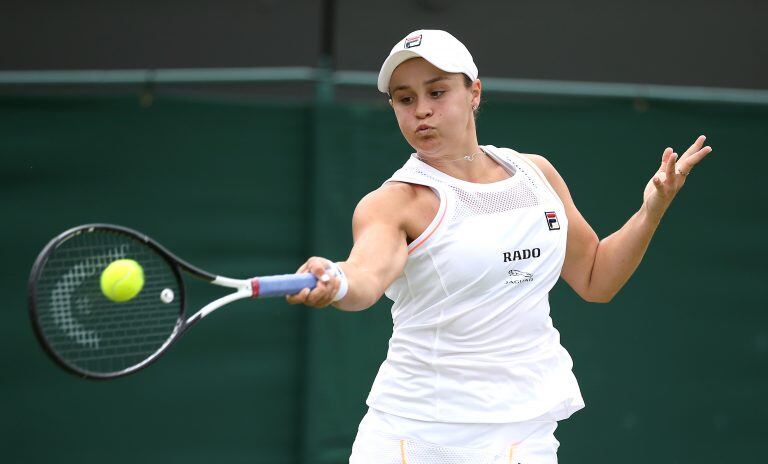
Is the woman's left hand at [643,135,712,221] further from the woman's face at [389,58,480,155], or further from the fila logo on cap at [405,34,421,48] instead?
Result: the fila logo on cap at [405,34,421,48]

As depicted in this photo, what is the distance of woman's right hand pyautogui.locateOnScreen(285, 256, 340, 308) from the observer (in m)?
2.86

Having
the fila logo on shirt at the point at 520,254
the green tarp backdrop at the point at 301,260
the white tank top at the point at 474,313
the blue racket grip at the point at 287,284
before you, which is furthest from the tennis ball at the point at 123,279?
the green tarp backdrop at the point at 301,260

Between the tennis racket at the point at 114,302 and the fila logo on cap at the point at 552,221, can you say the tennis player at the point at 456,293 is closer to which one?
the fila logo on cap at the point at 552,221

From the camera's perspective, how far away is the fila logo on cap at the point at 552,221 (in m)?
3.47

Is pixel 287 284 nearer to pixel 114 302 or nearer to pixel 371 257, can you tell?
pixel 371 257

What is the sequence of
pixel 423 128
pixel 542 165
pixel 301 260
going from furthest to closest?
1. pixel 301 260
2. pixel 542 165
3. pixel 423 128

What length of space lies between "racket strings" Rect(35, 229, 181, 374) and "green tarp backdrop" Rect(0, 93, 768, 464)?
329 millimetres

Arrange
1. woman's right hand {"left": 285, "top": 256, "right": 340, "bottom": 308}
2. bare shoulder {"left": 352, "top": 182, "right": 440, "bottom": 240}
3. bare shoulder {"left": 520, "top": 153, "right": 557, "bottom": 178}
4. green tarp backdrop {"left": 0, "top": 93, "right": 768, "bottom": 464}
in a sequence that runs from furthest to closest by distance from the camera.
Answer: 1. green tarp backdrop {"left": 0, "top": 93, "right": 768, "bottom": 464}
2. bare shoulder {"left": 520, "top": 153, "right": 557, "bottom": 178}
3. bare shoulder {"left": 352, "top": 182, "right": 440, "bottom": 240}
4. woman's right hand {"left": 285, "top": 256, "right": 340, "bottom": 308}

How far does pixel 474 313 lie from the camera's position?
3.34m

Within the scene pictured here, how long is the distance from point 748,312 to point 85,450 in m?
3.00

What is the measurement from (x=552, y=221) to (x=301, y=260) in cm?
190

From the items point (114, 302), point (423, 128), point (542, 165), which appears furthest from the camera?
point (114, 302)

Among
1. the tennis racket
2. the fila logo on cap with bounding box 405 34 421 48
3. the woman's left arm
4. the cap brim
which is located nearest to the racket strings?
the tennis racket

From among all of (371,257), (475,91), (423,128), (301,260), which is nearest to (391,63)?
(423,128)
